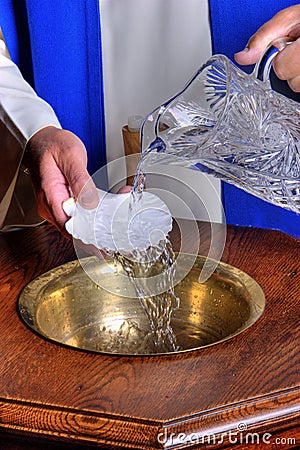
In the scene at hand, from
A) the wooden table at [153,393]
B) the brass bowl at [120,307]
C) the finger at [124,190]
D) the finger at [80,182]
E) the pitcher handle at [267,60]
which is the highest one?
the pitcher handle at [267,60]

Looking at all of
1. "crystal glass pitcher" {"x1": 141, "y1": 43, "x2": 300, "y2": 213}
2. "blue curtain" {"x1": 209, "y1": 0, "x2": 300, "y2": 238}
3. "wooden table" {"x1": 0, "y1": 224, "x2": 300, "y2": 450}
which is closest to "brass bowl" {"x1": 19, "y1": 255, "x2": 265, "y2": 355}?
"wooden table" {"x1": 0, "y1": 224, "x2": 300, "y2": 450}

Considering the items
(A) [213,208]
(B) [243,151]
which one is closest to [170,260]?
(A) [213,208]

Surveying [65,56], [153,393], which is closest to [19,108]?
[65,56]

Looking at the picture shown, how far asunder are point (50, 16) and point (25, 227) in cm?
42

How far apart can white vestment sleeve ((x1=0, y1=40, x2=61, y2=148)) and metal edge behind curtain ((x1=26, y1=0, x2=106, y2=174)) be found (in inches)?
4.5

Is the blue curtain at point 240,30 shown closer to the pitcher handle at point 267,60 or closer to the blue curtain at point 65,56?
A: the blue curtain at point 65,56

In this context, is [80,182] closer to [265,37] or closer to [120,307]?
[120,307]

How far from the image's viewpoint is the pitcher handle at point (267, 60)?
3.58ft

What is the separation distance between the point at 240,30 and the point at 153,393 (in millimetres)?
873

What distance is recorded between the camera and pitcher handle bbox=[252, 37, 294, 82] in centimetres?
109

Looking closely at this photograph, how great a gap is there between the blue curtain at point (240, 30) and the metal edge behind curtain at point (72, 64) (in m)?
0.24

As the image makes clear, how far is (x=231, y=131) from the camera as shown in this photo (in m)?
0.97

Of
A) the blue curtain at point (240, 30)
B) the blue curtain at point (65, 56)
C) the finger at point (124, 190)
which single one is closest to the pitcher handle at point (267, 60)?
the finger at point (124, 190)

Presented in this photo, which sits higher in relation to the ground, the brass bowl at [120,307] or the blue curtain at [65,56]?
the blue curtain at [65,56]
